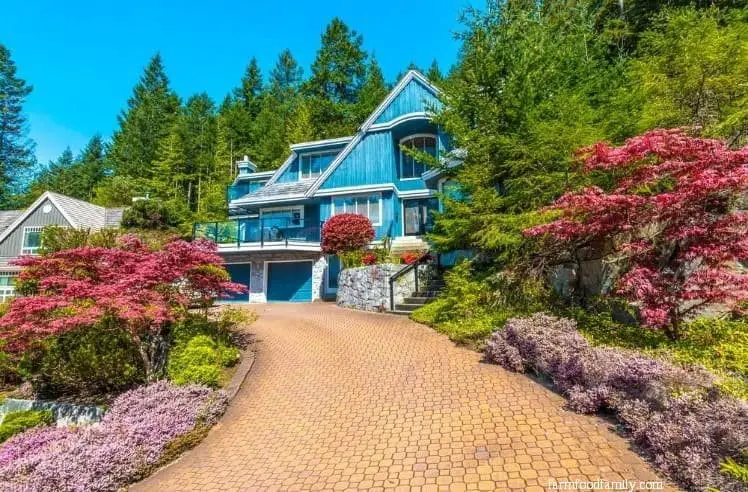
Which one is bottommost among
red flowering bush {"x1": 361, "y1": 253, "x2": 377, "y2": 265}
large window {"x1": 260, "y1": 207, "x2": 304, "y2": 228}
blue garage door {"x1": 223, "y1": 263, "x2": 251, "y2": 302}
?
blue garage door {"x1": 223, "y1": 263, "x2": 251, "y2": 302}

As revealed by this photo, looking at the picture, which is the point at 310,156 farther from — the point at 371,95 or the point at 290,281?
the point at 371,95

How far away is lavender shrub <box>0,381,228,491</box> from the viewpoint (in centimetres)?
445

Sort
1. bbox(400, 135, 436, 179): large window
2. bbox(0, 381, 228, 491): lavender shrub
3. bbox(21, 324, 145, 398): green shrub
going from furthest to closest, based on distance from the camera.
Result: bbox(400, 135, 436, 179): large window, bbox(21, 324, 145, 398): green shrub, bbox(0, 381, 228, 491): lavender shrub

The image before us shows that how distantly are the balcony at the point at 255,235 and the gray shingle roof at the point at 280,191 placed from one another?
2150mm

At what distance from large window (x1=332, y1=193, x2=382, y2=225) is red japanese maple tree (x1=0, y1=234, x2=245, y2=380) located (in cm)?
1273

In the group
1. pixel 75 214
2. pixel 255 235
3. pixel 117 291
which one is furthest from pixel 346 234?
pixel 75 214

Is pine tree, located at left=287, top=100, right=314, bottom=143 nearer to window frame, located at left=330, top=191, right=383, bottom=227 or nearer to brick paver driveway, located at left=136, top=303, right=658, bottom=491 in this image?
window frame, located at left=330, top=191, right=383, bottom=227

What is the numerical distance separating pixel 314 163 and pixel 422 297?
14.4m

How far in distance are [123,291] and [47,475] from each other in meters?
3.09

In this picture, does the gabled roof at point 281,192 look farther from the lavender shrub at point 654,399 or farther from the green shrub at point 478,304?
the lavender shrub at point 654,399

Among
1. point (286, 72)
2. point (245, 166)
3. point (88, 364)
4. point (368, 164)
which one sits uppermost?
point (286, 72)

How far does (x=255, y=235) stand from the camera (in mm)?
20344

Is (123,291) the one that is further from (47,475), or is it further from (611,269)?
(611,269)

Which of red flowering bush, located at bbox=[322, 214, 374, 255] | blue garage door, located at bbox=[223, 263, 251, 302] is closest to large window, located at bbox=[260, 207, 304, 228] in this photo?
blue garage door, located at bbox=[223, 263, 251, 302]
